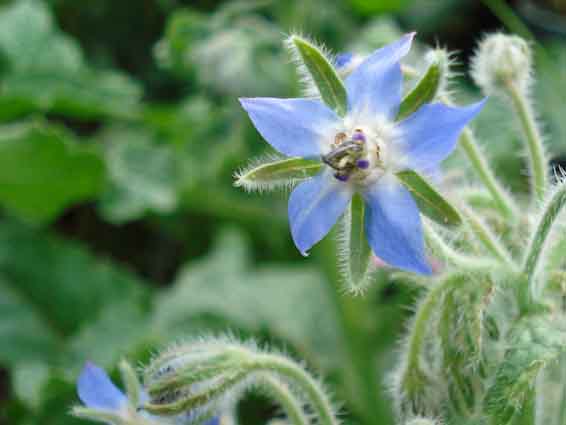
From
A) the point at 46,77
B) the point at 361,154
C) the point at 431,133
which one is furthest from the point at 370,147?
the point at 46,77

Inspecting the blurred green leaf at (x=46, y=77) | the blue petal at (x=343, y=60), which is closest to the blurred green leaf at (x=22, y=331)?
the blurred green leaf at (x=46, y=77)

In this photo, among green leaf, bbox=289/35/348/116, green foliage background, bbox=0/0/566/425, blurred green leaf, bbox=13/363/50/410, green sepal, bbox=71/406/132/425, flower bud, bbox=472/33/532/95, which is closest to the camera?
green leaf, bbox=289/35/348/116

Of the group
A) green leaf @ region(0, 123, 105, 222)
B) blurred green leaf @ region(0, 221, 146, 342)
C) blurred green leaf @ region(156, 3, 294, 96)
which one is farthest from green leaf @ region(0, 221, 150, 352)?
blurred green leaf @ region(156, 3, 294, 96)

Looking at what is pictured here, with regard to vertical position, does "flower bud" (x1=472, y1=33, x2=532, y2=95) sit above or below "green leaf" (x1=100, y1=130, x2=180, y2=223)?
below

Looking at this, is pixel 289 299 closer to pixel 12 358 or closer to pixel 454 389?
pixel 12 358

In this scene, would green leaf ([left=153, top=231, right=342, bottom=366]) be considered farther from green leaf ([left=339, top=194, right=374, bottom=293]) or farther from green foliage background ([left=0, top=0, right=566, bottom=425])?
green leaf ([left=339, top=194, right=374, bottom=293])

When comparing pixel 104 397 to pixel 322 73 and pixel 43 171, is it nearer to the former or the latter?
pixel 322 73
